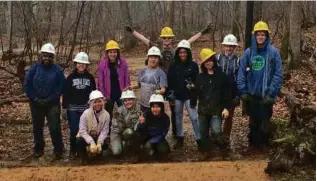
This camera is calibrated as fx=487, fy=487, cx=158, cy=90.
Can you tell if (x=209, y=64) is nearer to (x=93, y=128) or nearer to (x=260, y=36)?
(x=260, y=36)

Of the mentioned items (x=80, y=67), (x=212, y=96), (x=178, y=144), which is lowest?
(x=178, y=144)

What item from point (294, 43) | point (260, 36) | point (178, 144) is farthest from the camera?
point (294, 43)

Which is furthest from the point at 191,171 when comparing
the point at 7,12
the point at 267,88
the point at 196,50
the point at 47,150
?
the point at 7,12

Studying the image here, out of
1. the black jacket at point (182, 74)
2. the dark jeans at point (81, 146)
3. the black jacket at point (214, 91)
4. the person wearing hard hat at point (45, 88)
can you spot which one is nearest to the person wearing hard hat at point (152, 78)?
the black jacket at point (182, 74)

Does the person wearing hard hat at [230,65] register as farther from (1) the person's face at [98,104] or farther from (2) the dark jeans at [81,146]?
(2) the dark jeans at [81,146]

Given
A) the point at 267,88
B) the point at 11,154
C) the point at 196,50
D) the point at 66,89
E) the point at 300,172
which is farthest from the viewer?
the point at 196,50

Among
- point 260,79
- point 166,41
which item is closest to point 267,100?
point 260,79

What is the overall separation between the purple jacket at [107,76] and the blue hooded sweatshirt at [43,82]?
26.1 inches

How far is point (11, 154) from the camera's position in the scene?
28.3ft

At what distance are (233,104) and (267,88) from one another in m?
0.64

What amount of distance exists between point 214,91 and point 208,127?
61 centimetres

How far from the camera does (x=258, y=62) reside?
746 centimetres

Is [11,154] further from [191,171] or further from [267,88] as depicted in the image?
[267,88]

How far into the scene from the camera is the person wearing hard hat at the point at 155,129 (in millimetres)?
7621
